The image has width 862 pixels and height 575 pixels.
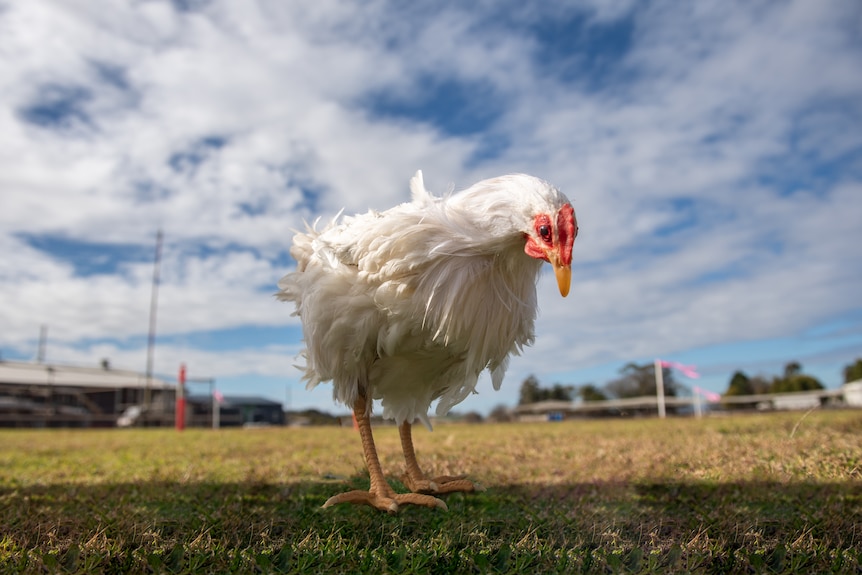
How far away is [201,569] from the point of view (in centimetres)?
194

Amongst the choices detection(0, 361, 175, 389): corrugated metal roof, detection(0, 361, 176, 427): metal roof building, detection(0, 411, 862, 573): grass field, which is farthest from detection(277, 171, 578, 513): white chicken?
detection(0, 361, 175, 389): corrugated metal roof

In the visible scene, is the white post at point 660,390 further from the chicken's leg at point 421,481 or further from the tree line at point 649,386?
the chicken's leg at point 421,481

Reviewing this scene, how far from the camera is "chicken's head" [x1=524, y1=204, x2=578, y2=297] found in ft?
7.93

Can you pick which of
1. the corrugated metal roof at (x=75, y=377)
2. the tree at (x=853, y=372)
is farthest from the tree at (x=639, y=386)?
the corrugated metal roof at (x=75, y=377)

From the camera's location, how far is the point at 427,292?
2.65m

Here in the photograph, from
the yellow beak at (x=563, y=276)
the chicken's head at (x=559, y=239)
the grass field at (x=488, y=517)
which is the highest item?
the chicken's head at (x=559, y=239)

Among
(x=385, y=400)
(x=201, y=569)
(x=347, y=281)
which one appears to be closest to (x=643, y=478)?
(x=385, y=400)

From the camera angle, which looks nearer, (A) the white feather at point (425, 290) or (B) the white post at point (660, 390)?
(A) the white feather at point (425, 290)

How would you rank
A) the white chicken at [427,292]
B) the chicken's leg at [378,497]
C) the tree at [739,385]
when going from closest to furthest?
the white chicken at [427,292] → the chicken's leg at [378,497] → the tree at [739,385]

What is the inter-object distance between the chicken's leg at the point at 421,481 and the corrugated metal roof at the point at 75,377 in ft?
79.6

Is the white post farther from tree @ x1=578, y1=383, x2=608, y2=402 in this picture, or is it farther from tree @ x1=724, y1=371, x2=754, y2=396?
tree @ x1=724, y1=371, x2=754, y2=396

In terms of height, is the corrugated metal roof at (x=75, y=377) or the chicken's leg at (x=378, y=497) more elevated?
the corrugated metal roof at (x=75, y=377)

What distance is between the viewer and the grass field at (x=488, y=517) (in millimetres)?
1978

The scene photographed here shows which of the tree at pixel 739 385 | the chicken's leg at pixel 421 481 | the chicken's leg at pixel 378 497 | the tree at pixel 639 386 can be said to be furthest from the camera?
the tree at pixel 739 385
